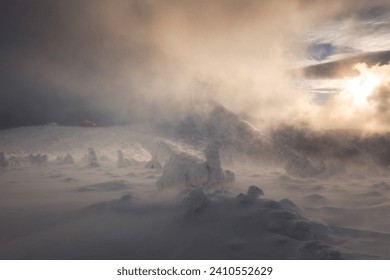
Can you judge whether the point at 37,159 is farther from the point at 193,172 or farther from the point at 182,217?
the point at 182,217

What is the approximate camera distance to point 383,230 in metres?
5.65

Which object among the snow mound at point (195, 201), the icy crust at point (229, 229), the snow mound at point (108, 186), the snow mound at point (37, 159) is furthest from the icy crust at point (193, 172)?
the snow mound at point (37, 159)

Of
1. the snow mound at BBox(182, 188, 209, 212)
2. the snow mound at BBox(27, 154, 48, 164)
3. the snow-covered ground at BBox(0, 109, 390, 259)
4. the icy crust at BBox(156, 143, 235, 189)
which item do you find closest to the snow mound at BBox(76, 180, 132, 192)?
the snow-covered ground at BBox(0, 109, 390, 259)

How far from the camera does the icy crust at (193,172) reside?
7672mm

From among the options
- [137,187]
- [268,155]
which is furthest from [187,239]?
[268,155]

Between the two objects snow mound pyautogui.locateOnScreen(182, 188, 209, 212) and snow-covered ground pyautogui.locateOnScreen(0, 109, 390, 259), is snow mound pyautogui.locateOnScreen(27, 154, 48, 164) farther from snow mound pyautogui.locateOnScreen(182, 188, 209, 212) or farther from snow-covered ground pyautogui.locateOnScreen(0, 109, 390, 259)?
snow mound pyautogui.locateOnScreen(182, 188, 209, 212)

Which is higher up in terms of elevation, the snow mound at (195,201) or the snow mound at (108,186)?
the snow mound at (108,186)

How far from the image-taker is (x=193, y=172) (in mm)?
7828

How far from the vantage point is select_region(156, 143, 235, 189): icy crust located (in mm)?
7672

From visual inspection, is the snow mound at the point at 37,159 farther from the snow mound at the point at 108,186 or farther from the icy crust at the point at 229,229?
the icy crust at the point at 229,229

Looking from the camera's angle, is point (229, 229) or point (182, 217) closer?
point (229, 229)

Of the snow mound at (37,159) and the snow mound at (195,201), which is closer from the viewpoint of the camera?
the snow mound at (195,201)

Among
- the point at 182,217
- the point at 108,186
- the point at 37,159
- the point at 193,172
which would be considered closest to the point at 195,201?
the point at 182,217

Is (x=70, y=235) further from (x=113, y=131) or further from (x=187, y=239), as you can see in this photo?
(x=113, y=131)
